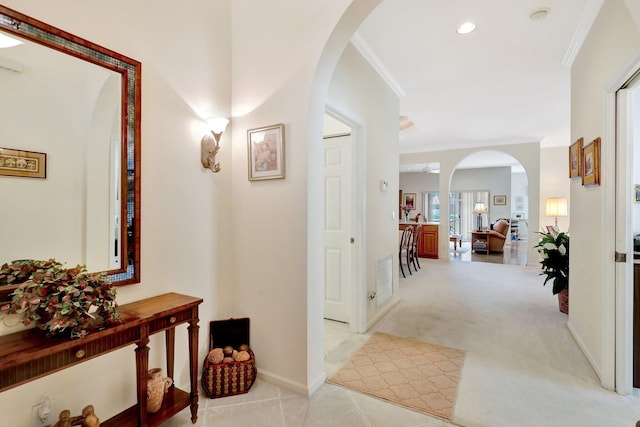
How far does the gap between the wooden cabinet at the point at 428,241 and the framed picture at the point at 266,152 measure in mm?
5678

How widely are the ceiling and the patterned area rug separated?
288 cm

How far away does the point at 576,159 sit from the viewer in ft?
9.18

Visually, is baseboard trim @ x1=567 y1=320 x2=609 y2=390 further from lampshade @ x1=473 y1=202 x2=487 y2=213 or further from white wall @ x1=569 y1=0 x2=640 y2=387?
lampshade @ x1=473 y1=202 x2=487 y2=213

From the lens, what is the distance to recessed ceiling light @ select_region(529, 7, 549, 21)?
96.2 inches

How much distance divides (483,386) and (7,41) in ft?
10.7

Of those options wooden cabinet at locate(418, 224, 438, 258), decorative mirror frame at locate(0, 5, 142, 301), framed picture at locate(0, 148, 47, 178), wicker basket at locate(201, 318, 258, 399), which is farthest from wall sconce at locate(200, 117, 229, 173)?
wooden cabinet at locate(418, 224, 438, 258)

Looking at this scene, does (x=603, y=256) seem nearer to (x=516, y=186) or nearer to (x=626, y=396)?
(x=626, y=396)

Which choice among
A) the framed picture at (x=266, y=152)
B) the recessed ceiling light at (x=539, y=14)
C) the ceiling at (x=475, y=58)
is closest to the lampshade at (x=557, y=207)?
the ceiling at (x=475, y=58)

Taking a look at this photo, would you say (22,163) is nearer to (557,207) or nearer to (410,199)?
(557,207)

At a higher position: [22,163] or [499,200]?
[499,200]

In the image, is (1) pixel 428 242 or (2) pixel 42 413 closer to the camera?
(2) pixel 42 413

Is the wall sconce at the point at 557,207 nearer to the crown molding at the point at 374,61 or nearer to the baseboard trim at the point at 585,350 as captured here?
the baseboard trim at the point at 585,350

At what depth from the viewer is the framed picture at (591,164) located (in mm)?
2189

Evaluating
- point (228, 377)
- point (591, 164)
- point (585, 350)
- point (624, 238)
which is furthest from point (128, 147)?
point (585, 350)
